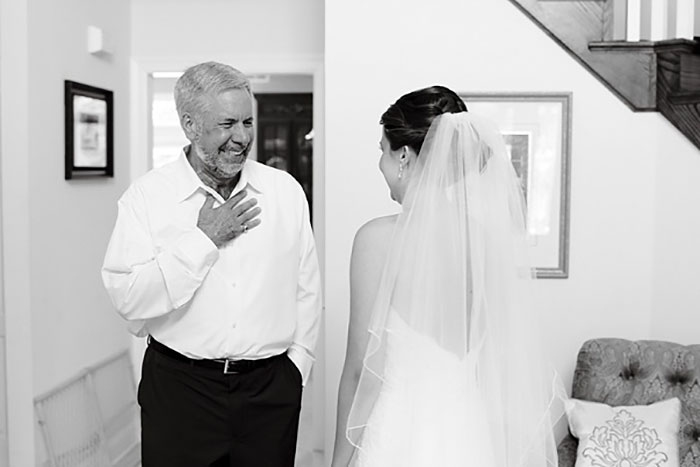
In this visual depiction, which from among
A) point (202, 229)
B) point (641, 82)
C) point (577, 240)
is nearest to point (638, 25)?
point (641, 82)

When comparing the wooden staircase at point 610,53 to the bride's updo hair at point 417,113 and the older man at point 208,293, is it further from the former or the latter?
the older man at point 208,293

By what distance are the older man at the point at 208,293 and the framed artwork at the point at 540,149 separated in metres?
1.24

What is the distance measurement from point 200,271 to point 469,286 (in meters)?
0.72

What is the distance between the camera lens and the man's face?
7.81 feet

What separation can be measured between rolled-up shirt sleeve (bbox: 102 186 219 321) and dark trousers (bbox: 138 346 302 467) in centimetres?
21

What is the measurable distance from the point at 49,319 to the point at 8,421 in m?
0.44

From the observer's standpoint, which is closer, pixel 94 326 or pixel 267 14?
pixel 94 326

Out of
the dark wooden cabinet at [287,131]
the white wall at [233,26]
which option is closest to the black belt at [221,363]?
the white wall at [233,26]

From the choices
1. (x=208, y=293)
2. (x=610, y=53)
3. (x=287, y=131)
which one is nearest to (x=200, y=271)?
(x=208, y=293)

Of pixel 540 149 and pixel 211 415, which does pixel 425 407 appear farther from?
pixel 540 149

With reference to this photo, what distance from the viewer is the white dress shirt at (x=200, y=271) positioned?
2332mm

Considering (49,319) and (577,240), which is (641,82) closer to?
(577,240)

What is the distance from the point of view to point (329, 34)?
134 inches

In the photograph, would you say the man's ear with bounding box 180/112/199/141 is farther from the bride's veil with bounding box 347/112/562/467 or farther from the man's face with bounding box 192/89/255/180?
the bride's veil with bounding box 347/112/562/467
